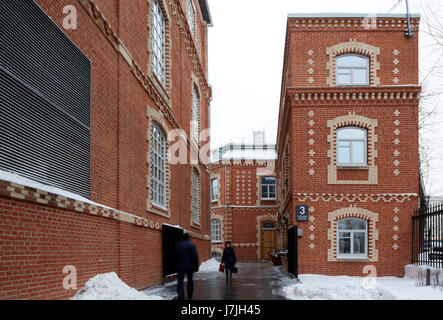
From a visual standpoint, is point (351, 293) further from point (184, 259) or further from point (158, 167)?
point (158, 167)

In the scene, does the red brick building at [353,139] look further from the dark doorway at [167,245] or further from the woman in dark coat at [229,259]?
the dark doorway at [167,245]

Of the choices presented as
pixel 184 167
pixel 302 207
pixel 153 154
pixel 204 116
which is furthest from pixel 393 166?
pixel 204 116

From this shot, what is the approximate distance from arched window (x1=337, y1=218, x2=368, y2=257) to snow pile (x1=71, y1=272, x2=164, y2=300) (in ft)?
38.1

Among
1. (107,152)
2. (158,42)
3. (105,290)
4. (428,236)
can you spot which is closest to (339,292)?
(105,290)

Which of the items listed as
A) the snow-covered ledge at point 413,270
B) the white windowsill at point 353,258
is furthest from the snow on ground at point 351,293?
the white windowsill at point 353,258

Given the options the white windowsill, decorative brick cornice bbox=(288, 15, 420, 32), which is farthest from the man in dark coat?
decorative brick cornice bbox=(288, 15, 420, 32)

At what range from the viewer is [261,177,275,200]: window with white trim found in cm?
4244

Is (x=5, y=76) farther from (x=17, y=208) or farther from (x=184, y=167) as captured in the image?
(x=184, y=167)

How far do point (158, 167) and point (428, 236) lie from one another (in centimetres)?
958

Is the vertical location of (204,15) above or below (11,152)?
above

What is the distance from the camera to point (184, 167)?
20797mm

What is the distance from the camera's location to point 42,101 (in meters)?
8.34

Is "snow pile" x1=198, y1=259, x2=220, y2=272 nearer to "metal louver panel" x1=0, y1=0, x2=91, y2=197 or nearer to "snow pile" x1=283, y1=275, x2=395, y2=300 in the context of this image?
"snow pile" x1=283, y1=275, x2=395, y2=300

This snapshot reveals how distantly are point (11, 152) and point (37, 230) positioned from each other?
49.9 inches
